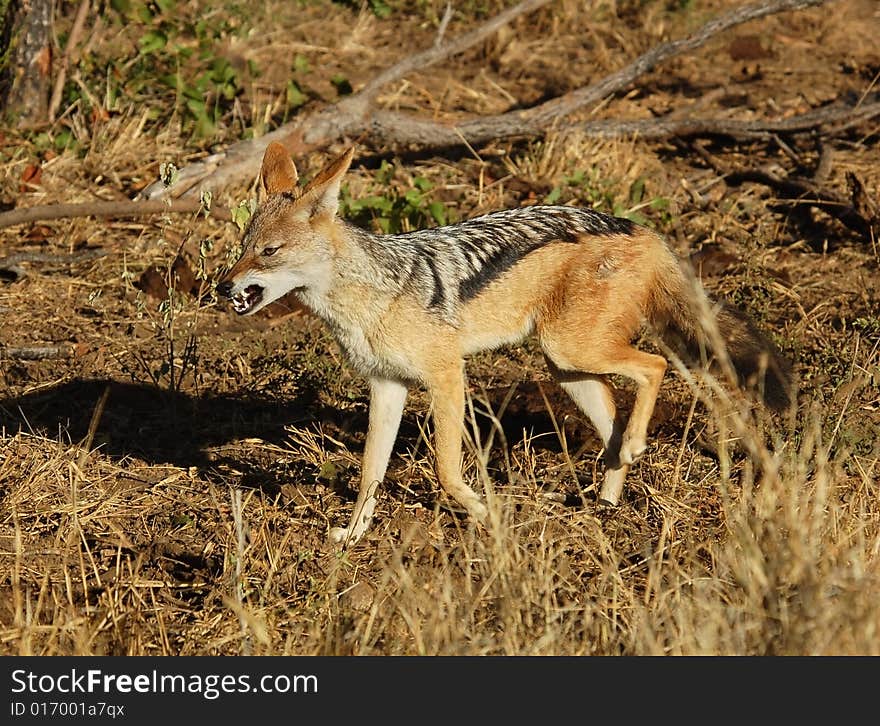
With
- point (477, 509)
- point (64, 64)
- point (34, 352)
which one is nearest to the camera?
point (477, 509)

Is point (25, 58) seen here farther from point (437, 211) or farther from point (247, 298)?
point (247, 298)

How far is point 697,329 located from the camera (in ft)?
18.9

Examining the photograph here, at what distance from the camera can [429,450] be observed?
6234mm

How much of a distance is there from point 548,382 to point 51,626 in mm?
3198

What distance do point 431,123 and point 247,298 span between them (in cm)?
402

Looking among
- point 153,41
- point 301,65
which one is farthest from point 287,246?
point 301,65

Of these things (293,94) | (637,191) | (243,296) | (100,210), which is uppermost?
(243,296)

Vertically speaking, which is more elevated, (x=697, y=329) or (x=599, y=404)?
(x=697, y=329)

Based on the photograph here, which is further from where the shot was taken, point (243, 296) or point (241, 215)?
point (241, 215)

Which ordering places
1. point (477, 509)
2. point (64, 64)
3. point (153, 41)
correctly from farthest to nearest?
point (153, 41), point (64, 64), point (477, 509)

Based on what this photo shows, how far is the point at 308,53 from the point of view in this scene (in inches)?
435

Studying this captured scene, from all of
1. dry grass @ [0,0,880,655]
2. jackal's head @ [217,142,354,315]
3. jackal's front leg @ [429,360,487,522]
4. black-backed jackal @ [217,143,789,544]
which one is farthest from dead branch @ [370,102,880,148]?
jackal's front leg @ [429,360,487,522]

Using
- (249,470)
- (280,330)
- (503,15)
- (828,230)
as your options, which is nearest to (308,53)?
(503,15)

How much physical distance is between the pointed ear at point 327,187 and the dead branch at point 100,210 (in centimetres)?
207
